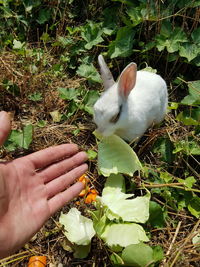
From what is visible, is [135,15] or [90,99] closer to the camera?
[90,99]

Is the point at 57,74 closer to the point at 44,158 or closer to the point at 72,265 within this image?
the point at 44,158

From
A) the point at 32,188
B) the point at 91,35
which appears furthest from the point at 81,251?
the point at 91,35

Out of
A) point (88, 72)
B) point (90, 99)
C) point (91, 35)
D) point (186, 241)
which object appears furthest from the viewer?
point (91, 35)

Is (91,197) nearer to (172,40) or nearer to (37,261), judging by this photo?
(37,261)

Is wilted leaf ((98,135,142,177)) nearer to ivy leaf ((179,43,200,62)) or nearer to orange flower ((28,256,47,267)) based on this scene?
orange flower ((28,256,47,267))

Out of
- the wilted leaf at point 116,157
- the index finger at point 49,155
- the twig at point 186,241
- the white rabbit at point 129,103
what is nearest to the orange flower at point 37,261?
the index finger at point 49,155

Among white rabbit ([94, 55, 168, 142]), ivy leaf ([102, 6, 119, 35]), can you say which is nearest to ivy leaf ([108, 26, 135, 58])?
ivy leaf ([102, 6, 119, 35])

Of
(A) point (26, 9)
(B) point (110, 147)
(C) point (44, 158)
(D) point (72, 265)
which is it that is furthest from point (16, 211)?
(A) point (26, 9)

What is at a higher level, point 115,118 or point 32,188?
point 115,118

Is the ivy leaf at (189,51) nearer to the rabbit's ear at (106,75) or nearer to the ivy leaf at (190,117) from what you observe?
the ivy leaf at (190,117)
